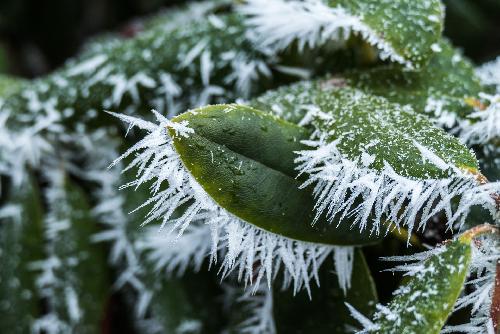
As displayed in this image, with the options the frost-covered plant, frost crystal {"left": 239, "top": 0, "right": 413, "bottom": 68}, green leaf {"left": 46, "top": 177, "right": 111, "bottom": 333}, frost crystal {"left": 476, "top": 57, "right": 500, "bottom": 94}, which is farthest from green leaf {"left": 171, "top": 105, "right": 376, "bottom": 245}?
green leaf {"left": 46, "top": 177, "right": 111, "bottom": 333}

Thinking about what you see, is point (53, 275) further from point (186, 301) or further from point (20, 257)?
point (186, 301)

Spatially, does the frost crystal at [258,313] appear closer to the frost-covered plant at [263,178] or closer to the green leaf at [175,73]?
the frost-covered plant at [263,178]

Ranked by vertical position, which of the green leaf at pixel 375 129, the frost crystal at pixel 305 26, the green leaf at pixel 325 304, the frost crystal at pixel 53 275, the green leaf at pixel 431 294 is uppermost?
the frost crystal at pixel 305 26

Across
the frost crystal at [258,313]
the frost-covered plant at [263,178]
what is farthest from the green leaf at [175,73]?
the frost crystal at [258,313]

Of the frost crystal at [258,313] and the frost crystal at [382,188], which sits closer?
the frost crystal at [382,188]

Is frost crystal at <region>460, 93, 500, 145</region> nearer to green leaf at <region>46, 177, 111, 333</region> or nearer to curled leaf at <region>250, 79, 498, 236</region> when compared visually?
curled leaf at <region>250, 79, 498, 236</region>

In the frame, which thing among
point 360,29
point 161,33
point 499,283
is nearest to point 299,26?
point 360,29
